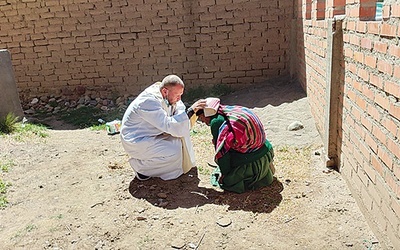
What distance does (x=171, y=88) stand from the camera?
344cm

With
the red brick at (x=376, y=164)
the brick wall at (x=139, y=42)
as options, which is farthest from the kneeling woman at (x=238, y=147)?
the brick wall at (x=139, y=42)

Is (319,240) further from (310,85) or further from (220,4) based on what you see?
(220,4)

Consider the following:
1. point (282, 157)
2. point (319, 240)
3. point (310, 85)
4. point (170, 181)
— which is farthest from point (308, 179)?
point (310, 85)

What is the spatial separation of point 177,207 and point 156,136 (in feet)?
2.65

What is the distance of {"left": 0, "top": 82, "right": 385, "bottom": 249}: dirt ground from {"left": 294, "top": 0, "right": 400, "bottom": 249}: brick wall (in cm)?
23

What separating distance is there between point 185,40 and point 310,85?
3058mm

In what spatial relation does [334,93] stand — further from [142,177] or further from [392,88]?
[142,177]

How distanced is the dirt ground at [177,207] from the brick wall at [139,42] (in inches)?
107

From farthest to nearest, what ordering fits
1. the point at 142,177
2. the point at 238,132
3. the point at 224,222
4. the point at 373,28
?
the point at 142,177
the point at 238,132
the point at 224,222
the point at 373,28

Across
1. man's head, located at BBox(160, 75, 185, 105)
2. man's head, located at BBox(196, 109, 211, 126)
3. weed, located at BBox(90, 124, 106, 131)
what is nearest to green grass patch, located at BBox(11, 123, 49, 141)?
weed, located at BBox(90, 124, 106, 131)

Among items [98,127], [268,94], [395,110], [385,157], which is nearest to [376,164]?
[385,157]

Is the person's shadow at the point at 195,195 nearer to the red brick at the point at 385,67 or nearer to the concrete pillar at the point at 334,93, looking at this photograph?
the concrete pillar at the point at 334,93

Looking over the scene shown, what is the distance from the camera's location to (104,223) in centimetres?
306

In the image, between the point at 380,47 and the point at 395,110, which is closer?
A: the point at 395,110
